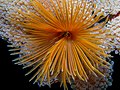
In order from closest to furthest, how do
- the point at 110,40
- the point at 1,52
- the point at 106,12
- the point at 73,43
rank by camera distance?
the point at 73,43 → the point at 110,40 → the point at 106,12 → the point at 1,52

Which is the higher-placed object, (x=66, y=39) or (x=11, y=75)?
(x=66, y=39)

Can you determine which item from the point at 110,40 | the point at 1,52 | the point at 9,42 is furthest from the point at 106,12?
the point at 1,52

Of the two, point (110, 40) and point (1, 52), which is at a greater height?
point (1, 52)

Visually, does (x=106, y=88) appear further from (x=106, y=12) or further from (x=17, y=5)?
(x=17, y=5)

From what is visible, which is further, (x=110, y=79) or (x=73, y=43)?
(x=110, y=79)

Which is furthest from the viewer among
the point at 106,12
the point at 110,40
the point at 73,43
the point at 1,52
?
the point at 1,52

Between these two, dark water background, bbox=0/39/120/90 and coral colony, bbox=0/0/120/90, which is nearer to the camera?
coral colony, bbox=0/0/120/90

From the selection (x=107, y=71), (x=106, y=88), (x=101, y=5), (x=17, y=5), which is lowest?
(x=106, y=88)

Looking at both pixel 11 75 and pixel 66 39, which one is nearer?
pixel 66 39

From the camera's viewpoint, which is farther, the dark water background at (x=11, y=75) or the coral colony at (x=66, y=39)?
the dark water background at (x=11, y=75)

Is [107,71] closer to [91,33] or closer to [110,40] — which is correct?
[110,40]
